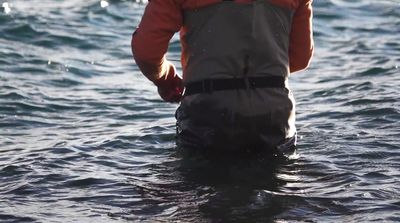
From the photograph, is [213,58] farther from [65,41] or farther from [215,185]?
[65,41]

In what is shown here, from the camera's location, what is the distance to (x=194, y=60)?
636 centimetres

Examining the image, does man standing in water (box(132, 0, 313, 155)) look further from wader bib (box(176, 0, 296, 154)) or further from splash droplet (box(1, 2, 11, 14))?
splash droplet (box(1, 2, 11, 14))

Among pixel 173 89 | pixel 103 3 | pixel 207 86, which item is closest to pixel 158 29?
pixel 207 86

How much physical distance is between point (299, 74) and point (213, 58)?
5257 mm

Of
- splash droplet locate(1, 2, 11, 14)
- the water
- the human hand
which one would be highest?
the human hand

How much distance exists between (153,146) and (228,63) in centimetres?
162

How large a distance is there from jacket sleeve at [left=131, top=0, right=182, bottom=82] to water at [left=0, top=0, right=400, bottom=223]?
91 centimetres

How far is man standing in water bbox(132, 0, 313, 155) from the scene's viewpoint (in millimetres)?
6219

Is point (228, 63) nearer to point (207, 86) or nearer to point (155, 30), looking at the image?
point (207, 86)

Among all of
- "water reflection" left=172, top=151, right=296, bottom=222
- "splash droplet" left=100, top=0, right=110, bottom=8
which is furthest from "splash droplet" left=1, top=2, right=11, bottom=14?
"water reflection" left=172, top=151, right=296, bottom=222

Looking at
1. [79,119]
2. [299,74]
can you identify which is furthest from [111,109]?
[299,74]

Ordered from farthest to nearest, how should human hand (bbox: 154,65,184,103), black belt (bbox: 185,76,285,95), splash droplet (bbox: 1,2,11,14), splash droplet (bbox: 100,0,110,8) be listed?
splash droplet (bbox: 100,0,110,8)
splash droplet (bbox: 1,2,11,14)
human hand (bbox: 154,65,184,103)
black belt (bbox: 185,76,285,95)

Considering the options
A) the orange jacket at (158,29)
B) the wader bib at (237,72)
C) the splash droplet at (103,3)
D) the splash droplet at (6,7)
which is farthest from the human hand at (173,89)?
the splash droplet at (103,3)

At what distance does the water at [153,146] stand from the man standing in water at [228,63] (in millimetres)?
320
